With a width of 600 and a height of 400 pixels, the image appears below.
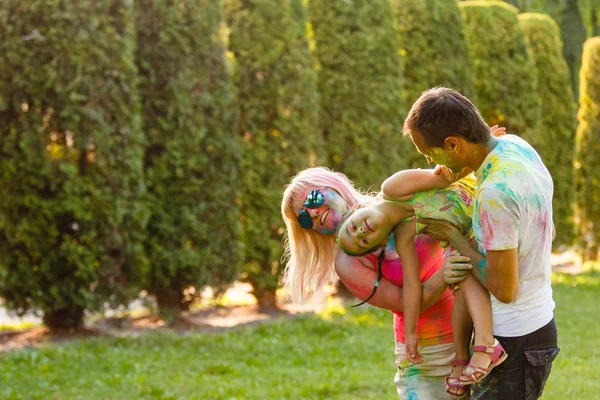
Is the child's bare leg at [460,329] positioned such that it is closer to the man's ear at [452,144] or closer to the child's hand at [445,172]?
the child's hand at [445,172]

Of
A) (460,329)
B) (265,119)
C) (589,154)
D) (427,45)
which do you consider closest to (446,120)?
(460,329)

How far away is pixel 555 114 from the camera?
12680mm

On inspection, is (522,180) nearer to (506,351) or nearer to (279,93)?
(506,351)

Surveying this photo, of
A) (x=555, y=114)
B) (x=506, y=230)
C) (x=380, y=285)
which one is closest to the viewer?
(x=506, y=230)

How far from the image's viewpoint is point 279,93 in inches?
348

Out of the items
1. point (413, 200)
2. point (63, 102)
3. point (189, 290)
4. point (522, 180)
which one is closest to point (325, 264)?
point (413, 200)

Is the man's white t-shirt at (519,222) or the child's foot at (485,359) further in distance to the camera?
the child's foot at (485,359)

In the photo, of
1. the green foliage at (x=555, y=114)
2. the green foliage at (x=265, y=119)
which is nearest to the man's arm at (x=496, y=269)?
the green foliage at (x=265, y=119)

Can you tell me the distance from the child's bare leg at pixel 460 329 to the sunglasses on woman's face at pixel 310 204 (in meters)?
0.67

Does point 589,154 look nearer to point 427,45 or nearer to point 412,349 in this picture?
point 427,45

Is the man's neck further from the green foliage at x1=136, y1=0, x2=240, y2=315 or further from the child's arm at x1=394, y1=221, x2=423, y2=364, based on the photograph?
the green foliage at x1=136, y1=0, x2=240, y2=315

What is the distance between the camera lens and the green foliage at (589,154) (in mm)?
12594

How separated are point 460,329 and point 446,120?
74cm

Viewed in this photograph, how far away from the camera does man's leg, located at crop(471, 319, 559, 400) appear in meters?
2.62
